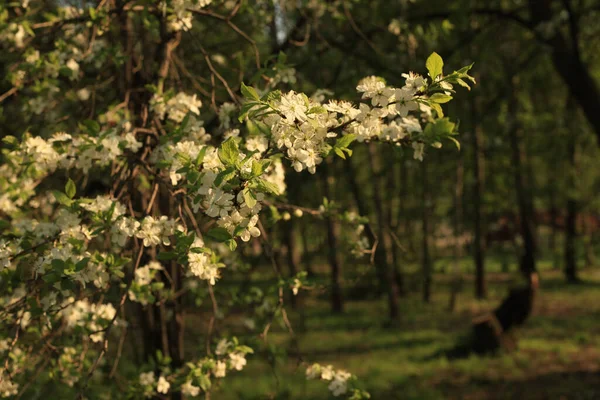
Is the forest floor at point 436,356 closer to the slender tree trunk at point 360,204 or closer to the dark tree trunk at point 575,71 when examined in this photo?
the slender tree trunk at point 360,204

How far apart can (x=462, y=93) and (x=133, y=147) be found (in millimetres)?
3946

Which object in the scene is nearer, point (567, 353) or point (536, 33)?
point (536, 33)

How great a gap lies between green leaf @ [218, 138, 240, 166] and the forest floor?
2.63m

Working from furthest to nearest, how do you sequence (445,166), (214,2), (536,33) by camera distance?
(445,166) → (536,33) → (214,2)

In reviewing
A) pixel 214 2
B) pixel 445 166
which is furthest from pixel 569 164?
pixel 214 2

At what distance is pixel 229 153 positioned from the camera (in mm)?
1979

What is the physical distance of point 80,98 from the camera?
4.71 metres

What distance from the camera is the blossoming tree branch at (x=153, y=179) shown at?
7.00 ft

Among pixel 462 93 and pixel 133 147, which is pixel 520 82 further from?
pixel 133 147

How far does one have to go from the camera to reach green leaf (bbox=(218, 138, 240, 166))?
1.96 meters

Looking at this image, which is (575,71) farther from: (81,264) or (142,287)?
(81,264)

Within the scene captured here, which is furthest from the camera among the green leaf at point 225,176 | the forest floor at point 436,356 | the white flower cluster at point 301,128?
the forest floor at point 436,356

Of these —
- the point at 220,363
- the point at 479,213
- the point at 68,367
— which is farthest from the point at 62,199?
the point at 479,213

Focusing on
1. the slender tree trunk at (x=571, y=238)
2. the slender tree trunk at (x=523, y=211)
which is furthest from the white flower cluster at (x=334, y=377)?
the slender tree trunk at (x=571, y=238)
